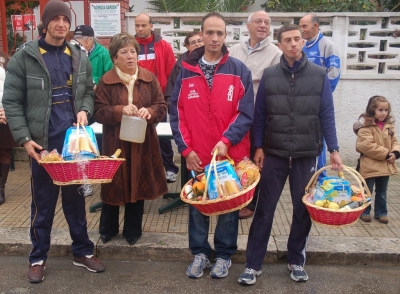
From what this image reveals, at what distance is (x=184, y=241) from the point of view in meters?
4.45

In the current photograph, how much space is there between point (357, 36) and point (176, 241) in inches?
176

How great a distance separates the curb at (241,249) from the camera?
426 cm

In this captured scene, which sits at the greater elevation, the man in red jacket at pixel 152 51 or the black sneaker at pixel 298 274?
the man in red jacket at pixel 152 51

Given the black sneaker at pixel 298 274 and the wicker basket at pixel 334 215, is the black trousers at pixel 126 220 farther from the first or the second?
the wicker basket at pixel 334 215

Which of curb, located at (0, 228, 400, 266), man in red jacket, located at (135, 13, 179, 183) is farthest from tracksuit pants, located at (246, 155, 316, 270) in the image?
man in red jacket, located at (135, 13, 179, 183)

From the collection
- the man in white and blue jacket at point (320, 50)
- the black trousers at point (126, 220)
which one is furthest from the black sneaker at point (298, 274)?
the man in white and blue jacket at point (320, 50)

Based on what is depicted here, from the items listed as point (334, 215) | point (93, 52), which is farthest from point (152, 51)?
point (334, 215)

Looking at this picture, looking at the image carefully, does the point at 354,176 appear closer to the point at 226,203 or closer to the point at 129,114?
the point at 226,203

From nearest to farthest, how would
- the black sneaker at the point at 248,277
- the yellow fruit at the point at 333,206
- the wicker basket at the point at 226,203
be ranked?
the wicker basket at the point at 226,203, the yellow fruit at the point at 333,206, the black sneaker at the point at 248,277

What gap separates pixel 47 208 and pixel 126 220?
815 mm

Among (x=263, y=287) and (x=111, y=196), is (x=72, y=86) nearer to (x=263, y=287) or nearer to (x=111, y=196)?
(x=111, y=196)

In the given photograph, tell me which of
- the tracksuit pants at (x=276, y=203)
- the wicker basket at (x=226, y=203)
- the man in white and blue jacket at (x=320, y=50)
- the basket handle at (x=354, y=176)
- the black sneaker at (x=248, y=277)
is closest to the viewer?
the wicker basket at (x=226, y=203)

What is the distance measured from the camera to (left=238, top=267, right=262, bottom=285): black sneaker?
3820mm

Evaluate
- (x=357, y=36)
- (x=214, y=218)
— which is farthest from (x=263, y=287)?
(x=357, y=36)
